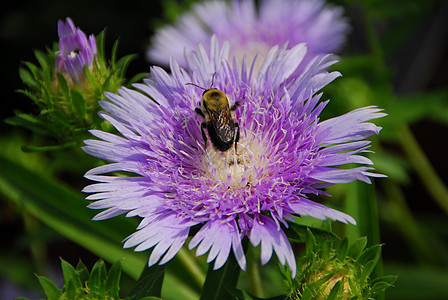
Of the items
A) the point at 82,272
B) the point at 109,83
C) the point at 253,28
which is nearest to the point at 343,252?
Answer: the point at 82,272

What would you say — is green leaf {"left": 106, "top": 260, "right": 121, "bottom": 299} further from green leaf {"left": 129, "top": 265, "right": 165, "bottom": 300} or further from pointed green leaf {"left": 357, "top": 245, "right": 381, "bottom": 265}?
pointed green leaf {"left": 357, "top": 245, "right": 381, "bottom": 265}

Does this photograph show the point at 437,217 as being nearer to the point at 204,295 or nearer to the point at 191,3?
the point at 191,3

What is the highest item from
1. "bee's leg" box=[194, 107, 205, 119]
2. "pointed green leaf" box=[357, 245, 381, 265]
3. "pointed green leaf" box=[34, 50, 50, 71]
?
"pointed green leaf" box=[34, 50, 50, 71]

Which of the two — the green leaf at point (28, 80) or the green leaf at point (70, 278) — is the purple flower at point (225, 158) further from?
the green leaf at point (28, 80)

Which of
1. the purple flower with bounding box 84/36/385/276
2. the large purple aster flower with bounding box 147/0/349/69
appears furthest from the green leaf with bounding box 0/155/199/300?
the large purple aster flower with bounding box 147/0/349/69

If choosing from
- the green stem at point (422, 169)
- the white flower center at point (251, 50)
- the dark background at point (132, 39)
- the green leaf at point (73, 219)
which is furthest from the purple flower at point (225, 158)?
the dark background at point (132, 39)

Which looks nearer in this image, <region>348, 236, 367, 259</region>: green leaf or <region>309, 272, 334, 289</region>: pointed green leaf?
<region>309, 272, 334, 289</region>: pointed green leaf

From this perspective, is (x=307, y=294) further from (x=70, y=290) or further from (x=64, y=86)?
(x=64, y=86)
